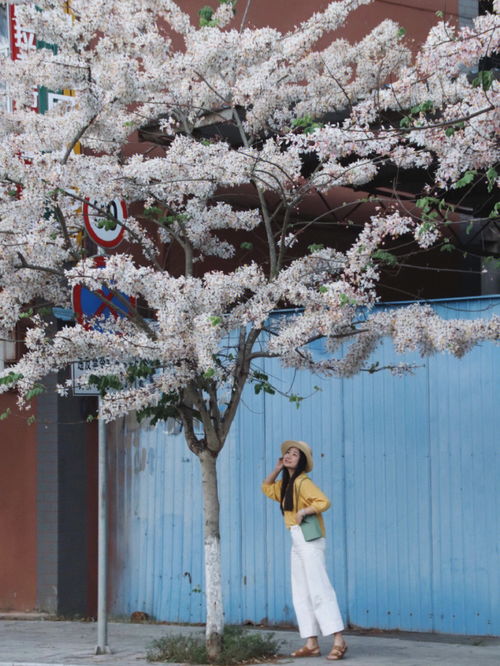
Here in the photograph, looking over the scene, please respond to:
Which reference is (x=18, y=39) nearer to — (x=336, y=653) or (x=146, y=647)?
(x=146, y=647)

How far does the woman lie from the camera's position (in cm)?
950

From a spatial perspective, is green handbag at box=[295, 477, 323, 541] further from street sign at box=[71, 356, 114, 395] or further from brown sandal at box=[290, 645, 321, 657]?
street sign at box=[71, 356, 114, 395]

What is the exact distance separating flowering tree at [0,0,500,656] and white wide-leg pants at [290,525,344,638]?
0.69 metres

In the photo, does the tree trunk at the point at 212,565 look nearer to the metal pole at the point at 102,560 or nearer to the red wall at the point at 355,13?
the metal pole at the point at 102,560

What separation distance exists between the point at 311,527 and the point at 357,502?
1910 millimetres

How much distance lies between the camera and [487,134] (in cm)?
859

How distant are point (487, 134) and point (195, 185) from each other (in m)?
2.58

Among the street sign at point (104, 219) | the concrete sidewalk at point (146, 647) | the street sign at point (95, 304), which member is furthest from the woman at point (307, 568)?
the street sign at point (104, 219)

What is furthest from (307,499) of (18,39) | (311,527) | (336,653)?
(18,39)

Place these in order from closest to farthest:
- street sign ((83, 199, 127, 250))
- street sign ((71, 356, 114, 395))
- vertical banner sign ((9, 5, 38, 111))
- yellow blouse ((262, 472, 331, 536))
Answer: street sign ((71, 356, 114, 395)) → yellow blouse ((262, 472, 331, 536)) → street sign ((83, 199, 127, 250)) → vertical banner sign ((9, 5, 38, 111))

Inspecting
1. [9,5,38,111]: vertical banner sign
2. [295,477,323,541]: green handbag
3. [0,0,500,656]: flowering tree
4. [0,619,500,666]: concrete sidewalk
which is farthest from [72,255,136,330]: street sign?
[9,5,38,111]: vertical banner sign

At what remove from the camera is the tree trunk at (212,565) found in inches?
371

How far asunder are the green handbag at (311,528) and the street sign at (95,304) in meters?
2.28

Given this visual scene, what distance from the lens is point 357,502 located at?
37.6ft
